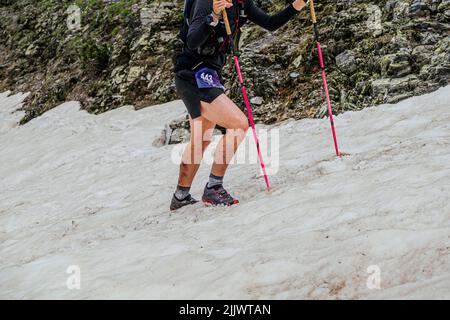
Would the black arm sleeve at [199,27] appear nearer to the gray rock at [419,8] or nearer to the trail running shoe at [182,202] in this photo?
the trail running shoe at [182,202]

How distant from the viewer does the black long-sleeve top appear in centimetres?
541

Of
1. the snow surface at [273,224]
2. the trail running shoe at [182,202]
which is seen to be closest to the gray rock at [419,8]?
the snow surface at [273,224]

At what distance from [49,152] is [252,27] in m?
7.69

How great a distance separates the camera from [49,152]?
45.2ft

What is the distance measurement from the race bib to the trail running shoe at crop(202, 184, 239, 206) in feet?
4.74

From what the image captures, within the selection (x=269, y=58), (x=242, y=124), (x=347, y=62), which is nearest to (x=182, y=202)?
(x=242, y=124)

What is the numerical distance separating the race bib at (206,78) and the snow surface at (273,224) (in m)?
1.66

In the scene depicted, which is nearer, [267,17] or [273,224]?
[273,224]

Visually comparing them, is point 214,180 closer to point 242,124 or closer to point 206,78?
point 242,124

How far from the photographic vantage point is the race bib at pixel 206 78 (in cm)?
573

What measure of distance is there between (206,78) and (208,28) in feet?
2.14

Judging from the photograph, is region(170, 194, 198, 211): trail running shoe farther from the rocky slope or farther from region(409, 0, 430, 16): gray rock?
region(409, 0, 430, 16): gray rock

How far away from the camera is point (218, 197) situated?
629 centimetres

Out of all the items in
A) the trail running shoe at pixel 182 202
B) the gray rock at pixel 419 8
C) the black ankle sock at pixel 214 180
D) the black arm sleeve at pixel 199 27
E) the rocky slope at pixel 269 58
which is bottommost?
the rocky slope at pixel 269 58
